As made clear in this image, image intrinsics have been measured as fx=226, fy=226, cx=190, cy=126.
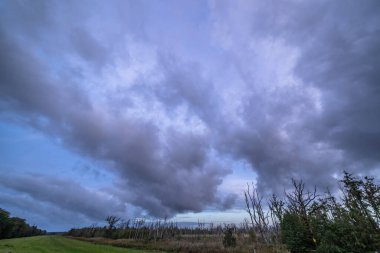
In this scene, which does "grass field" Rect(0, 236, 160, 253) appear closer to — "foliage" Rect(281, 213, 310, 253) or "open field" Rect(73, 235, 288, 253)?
"open field" Rect(73, 235, 288, 253)

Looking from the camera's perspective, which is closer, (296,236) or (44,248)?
(296,236)

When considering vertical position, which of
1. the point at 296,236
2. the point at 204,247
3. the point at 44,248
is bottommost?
the point at 44,248

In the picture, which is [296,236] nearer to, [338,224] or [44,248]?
[338,224]

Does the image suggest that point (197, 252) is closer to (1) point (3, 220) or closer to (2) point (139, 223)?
(1) point (3, 220)

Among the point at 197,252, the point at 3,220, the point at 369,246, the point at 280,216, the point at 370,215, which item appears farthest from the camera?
the point at 3,220

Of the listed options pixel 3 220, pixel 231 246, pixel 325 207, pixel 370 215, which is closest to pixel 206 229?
pixel 231 246

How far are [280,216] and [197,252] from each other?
585 inches

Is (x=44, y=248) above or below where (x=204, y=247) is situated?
below

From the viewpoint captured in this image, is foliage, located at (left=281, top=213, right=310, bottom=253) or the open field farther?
the open field

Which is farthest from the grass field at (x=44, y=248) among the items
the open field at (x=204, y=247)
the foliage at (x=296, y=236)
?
the foliage at (x=296, y=236)

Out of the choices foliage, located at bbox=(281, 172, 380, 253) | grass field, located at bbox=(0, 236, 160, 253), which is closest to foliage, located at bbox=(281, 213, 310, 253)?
foliage, located at bbox=(281, 172, 380, 253)

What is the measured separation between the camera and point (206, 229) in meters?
93.6

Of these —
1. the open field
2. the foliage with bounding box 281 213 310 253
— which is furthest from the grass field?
the foliage with bounding box 281 213 310 253

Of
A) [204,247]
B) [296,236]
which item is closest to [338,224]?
[296,236]
